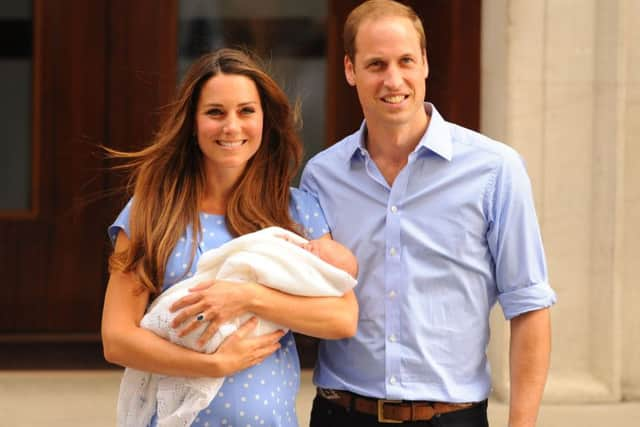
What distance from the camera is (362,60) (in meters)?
3.05

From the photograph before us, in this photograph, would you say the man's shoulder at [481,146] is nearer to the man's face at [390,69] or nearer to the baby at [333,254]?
the man's face at [390,69]

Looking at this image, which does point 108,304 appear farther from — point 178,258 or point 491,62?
point 491,62

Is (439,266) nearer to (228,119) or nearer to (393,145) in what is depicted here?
(393,145)

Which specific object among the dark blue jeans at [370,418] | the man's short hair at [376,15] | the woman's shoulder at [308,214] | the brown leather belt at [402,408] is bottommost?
the dark blue jeans at [370,418]

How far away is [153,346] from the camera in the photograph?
2900 millimetres

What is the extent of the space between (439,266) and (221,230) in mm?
563

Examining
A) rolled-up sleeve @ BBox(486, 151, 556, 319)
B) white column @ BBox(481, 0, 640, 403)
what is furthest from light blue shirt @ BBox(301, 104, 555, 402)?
white column @ BBox(481, 0, 640, 403)

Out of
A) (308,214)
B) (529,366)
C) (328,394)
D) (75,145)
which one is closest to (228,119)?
(308,214)

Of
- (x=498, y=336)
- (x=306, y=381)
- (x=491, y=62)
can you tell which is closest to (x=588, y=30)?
(x=491, y=62)

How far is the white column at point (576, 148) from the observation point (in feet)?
17.7

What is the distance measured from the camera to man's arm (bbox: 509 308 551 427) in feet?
9.98

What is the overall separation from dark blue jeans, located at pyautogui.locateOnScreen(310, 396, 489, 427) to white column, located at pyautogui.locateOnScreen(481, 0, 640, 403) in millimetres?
2319

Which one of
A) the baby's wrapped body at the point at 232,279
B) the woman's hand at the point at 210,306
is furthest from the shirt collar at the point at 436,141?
the woman's hand at the point at 210,306

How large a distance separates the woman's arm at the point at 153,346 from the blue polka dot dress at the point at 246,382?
68 millimetres
